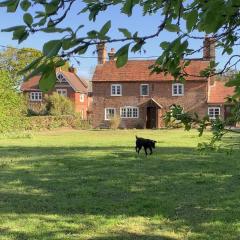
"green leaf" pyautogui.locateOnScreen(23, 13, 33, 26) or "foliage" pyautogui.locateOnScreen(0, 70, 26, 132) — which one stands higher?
"foliage" pyautogui.locateOnScreen(0, 70, 26, 132)

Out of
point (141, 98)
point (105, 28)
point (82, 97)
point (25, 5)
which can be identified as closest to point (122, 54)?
point (105, 28)

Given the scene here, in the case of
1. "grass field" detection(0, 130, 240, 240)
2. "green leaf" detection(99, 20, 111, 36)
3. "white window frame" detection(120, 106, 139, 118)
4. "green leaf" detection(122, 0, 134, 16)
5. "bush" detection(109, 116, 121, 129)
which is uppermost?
"white window frame" detection(120, 106, 139, 118)

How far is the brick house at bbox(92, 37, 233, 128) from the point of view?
56.1 m

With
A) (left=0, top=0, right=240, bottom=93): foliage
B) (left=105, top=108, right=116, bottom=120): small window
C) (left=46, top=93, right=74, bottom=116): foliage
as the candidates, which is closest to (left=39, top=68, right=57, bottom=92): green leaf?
(left=0, top=0, right=240, bottom=93): foliage

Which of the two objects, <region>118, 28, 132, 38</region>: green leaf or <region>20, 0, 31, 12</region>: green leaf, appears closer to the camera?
<region>118, 28, 132, 38</region>: green leaf

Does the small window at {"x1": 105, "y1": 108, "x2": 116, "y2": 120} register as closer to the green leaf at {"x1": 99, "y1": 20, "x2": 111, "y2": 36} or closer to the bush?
the bush

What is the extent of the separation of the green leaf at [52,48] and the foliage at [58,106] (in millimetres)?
56808

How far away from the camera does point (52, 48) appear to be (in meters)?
1.90

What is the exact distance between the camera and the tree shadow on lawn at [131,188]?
8.94 m

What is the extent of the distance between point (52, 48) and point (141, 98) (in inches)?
2194

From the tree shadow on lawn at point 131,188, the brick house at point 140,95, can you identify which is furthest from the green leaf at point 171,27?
the brick house at point 140,95

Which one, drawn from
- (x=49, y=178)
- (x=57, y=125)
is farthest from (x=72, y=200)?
(x=57, y=125)

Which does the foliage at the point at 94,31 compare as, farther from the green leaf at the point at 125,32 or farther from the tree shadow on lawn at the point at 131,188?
the tree shadow on lawn at the point at 131,188

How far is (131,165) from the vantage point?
1667 cm
